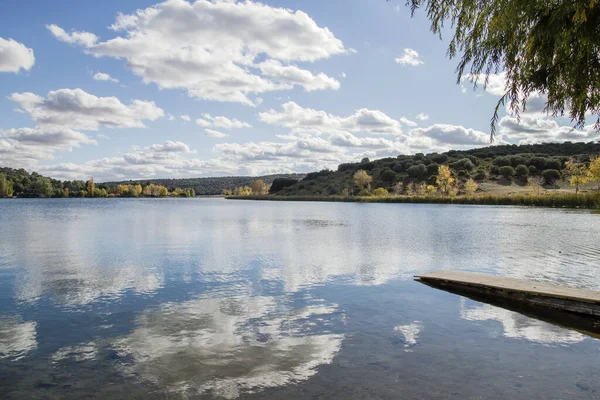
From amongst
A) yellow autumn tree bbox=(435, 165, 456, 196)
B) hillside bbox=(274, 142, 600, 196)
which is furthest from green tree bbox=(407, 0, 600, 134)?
hillside bbox=(274, 142, 600, 196)

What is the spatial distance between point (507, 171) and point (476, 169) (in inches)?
417

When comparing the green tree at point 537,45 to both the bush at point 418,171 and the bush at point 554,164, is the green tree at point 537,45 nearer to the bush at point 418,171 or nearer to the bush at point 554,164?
the bush at point 554,164

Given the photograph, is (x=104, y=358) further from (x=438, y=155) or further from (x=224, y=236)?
(x=438, y=155)

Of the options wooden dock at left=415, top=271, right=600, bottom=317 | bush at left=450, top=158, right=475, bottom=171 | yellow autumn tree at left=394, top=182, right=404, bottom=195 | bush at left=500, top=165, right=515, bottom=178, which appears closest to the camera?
wooden dock at left=415, top=271, right=600, bottom=317

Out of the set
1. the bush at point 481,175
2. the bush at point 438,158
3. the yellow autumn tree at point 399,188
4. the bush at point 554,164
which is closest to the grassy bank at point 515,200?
the yellow autumn tree at point 399,188

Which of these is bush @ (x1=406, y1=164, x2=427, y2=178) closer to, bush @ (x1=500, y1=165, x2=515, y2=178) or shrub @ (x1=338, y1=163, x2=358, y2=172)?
bush @ (x1=500, y1=165, x2=515, y2=178)

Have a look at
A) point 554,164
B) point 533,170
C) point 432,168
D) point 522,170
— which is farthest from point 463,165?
point 554,164

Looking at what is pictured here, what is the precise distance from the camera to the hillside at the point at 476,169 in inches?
4924

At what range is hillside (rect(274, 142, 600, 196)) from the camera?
410ft

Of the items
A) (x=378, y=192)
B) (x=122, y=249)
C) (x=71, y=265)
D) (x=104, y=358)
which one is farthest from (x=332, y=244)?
(x=378, y=192)

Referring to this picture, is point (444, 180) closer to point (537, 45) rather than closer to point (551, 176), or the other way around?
point (551, 176)

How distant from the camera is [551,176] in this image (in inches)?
4702

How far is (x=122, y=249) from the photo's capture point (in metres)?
25.4

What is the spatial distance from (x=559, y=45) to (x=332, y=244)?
22.5 meters
